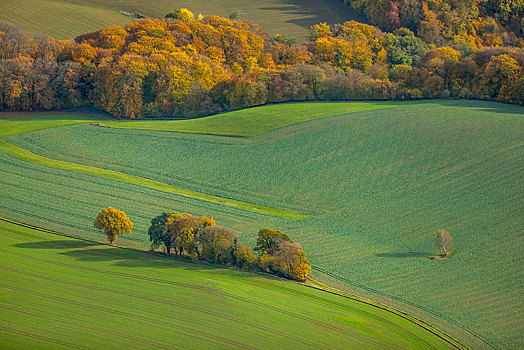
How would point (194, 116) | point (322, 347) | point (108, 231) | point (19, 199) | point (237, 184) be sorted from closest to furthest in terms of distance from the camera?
point (322, 347) → point (108, 231) → point (19, 199) → point (237, 184) → point (194, 116)

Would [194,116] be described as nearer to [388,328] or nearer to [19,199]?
[19,199]

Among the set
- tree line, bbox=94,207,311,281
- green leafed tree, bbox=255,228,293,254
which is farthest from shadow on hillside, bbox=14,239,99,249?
green leafed tree, bbox=255,228,293,254

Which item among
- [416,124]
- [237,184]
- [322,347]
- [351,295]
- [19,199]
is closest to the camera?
[322,347]

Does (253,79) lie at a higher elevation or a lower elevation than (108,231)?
higher

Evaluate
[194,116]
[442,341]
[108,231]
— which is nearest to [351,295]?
[442,341]

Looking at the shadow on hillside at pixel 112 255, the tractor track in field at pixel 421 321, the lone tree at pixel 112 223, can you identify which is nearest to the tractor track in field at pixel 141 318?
the shadow on hillside at pixel 112 255

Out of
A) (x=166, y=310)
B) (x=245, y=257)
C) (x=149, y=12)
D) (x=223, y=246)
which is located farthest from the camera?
(x=149, y=12)

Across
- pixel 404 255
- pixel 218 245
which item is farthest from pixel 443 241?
pixel 218 245

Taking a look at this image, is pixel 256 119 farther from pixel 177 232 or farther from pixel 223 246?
pixel 223 246

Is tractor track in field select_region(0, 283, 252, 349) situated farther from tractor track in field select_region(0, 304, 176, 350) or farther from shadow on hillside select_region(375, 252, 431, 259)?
shadow on hillside select_region(375, 252, 431, 259)
